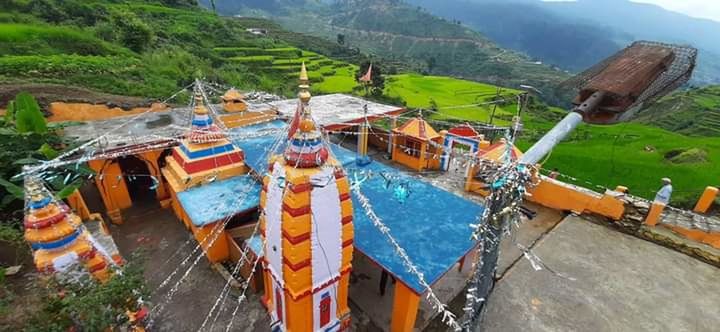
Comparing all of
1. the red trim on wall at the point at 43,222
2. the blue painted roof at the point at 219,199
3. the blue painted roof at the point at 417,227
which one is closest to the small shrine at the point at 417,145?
the blue painted roof at the point at 417,227

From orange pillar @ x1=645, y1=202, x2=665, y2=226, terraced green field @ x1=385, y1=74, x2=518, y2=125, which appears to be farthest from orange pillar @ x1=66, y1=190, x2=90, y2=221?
terraced green field @ x1=385, y1=74, x2=518, y2=125

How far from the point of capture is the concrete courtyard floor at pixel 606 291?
6227 millimetres

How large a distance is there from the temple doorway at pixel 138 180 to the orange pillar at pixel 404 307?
12.7 meters

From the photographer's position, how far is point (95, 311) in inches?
190

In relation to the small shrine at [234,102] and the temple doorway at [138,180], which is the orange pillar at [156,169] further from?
the small shrine at [234,102]

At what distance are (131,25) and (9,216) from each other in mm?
29023

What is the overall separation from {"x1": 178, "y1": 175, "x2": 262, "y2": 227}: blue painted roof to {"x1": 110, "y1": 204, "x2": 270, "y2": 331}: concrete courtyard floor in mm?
1889

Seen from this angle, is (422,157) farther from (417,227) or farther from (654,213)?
(654,213)

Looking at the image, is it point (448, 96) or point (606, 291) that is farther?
point (448, 96)

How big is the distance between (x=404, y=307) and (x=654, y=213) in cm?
806

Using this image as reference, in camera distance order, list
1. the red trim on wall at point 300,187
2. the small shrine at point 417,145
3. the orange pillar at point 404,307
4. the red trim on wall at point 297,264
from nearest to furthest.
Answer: the red trim on wall at point 300,187, the red trim on wall at point 297,264, the orange pillar at point 404,307, the small shrine at point 417,145

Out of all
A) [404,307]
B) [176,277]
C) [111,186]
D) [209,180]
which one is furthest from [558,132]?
[111,186]

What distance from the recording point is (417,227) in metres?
8.98

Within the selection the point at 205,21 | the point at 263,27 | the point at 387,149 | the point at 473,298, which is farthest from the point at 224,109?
the point at 263,27
